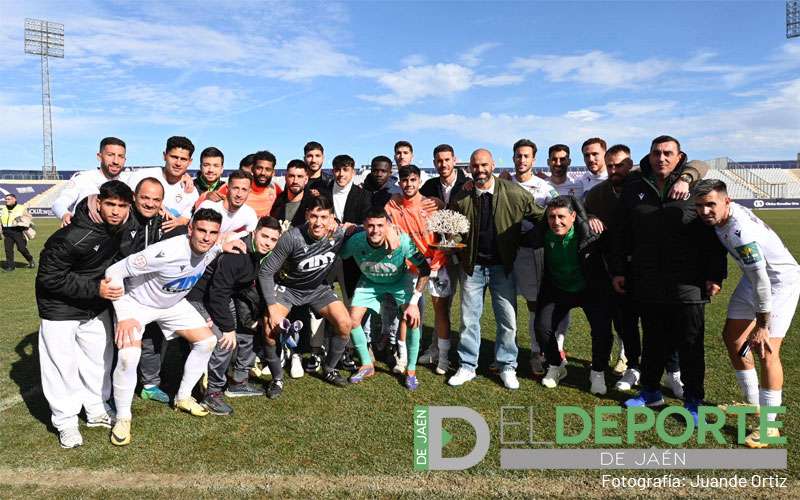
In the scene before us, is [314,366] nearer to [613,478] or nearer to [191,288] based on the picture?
[191,288]

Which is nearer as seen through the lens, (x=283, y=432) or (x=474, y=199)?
(x=283, y=432)

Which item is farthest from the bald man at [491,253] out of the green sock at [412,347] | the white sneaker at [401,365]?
the white sneaker at [401,365]

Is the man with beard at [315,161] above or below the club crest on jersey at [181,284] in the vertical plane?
above

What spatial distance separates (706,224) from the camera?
3883mm

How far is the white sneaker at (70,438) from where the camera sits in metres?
3.63

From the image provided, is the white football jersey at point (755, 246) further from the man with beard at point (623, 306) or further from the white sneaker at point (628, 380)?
the white sneaker at point (628, 380)

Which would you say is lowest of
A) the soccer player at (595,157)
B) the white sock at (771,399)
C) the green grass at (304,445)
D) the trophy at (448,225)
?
the green grass at (304,445)

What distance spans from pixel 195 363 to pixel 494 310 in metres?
2.86

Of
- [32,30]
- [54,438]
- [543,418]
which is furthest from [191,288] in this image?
[32,30]

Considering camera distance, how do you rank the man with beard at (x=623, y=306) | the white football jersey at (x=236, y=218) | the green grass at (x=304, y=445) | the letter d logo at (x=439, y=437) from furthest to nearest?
the white football jersey at (x=236, y=218) < the man with beard at (x=623, y=306) < the letter d logo at (x=439, y=437) < the green grass at (x=304, y=445)

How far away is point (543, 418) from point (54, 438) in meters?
3.94

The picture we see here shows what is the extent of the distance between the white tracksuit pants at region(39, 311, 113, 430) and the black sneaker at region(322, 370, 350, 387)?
6.53ft

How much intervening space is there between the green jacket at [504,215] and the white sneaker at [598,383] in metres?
1.31

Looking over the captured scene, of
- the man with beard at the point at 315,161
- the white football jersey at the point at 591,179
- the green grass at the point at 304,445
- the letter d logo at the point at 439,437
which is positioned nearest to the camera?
the green grass at the point at 304,445
